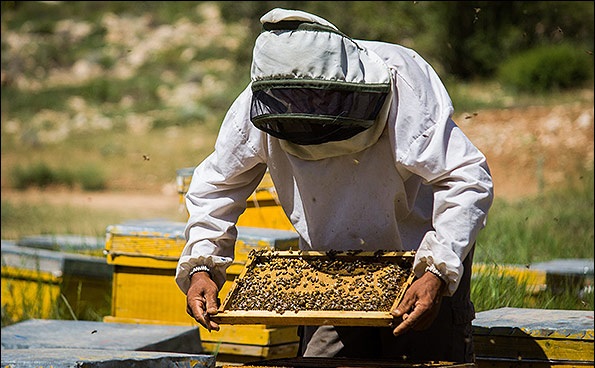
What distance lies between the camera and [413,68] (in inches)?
120

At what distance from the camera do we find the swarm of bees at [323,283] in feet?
9.54

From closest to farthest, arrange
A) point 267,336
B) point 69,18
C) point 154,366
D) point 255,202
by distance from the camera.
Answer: point 154,366
point 267,336
point 255,202
point 69,18

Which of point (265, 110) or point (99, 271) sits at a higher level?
point (265, 110)

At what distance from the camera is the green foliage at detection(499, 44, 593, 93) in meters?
18.9

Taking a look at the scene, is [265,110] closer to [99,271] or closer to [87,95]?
[99,271]

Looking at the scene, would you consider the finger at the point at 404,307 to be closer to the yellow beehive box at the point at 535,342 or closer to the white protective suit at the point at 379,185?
the white protective suit at the point at 379,185

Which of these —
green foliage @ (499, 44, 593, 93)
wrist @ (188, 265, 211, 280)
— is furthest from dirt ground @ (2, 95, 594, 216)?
wrist @ (188, 265, 211, 280)

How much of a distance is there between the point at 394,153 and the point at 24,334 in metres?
2.13

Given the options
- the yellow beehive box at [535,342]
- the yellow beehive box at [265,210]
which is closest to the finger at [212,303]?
the yellow beehive box at [535,342]

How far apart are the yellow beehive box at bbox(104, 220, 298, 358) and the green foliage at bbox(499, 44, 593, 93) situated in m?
14.7

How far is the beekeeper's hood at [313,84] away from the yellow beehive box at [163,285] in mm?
1863

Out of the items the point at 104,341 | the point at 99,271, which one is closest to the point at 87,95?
the point at 99,271

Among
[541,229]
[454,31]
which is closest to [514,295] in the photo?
[541,229]

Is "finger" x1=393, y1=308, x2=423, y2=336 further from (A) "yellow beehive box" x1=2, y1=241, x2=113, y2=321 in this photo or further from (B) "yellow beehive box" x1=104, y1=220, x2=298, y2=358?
(A) "yellow beehive box" x1=2, y1=241, x2=113, y2=321
